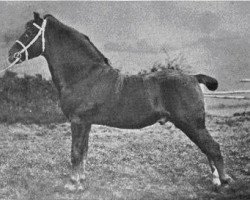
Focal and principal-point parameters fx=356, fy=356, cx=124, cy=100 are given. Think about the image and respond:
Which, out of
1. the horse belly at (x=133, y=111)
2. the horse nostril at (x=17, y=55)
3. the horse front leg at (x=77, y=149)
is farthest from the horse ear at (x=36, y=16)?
the horse belly at (x=133, y=111)

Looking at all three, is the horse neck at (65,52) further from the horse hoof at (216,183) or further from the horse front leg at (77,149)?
the horse hoof at (216,183)

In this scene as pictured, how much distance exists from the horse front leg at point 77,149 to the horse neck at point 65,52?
673 millimetres

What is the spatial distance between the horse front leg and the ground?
18 cm

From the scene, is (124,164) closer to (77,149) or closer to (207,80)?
(77,149)

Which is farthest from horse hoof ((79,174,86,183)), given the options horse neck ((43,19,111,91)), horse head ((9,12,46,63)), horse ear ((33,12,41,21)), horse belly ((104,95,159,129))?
horse ear ((33,12,41,21))

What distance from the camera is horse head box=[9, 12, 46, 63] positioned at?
527 centimetres

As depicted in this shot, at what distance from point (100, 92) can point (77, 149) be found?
0.89m

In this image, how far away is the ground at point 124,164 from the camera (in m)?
5.21

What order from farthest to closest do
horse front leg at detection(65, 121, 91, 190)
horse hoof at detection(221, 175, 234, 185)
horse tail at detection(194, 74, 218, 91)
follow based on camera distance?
horse tail at detection(194, 74, 218, 91) < horse hoof at detection(221, 175, 234, 185) < horse front leg at detection(65, 121, 91, 190)

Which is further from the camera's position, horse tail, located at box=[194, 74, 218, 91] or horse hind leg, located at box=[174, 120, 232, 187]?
horse tail, located at box=[194, 74, 218, 91]

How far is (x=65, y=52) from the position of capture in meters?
5.31

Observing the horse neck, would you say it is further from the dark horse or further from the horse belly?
the horse belly

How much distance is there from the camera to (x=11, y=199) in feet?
16.0

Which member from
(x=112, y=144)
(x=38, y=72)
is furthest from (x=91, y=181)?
(x=38, y=72)
